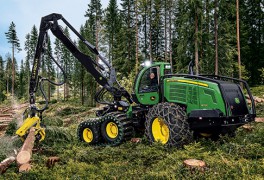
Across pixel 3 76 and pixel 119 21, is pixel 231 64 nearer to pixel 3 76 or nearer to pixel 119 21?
pixel 119 21

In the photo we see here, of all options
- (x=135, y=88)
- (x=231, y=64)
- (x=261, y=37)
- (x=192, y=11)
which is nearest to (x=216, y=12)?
(x=192, y=11)

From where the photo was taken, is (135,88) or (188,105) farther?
(135,88)

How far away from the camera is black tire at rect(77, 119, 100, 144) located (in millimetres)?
10422

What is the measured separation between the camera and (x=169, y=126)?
8.13 m

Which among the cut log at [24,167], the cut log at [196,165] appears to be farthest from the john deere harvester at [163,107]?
the cut log at [24,167]

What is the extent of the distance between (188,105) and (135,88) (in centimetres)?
245

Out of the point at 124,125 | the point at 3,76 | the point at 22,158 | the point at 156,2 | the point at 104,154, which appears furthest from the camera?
the point at 3,76

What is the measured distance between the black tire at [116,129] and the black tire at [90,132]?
273 mm

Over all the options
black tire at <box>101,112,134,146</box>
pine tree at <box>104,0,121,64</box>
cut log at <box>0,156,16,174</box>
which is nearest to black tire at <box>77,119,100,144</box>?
black tire at <box>101,112,134,146</box>

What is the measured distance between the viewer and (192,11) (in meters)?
26.6

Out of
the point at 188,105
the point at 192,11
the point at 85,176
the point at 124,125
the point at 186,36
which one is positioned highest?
the point at 192,11

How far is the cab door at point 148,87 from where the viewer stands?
379 inches

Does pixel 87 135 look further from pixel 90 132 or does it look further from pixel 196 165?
pixel 196 165

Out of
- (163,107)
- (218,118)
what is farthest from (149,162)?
(218,118)
